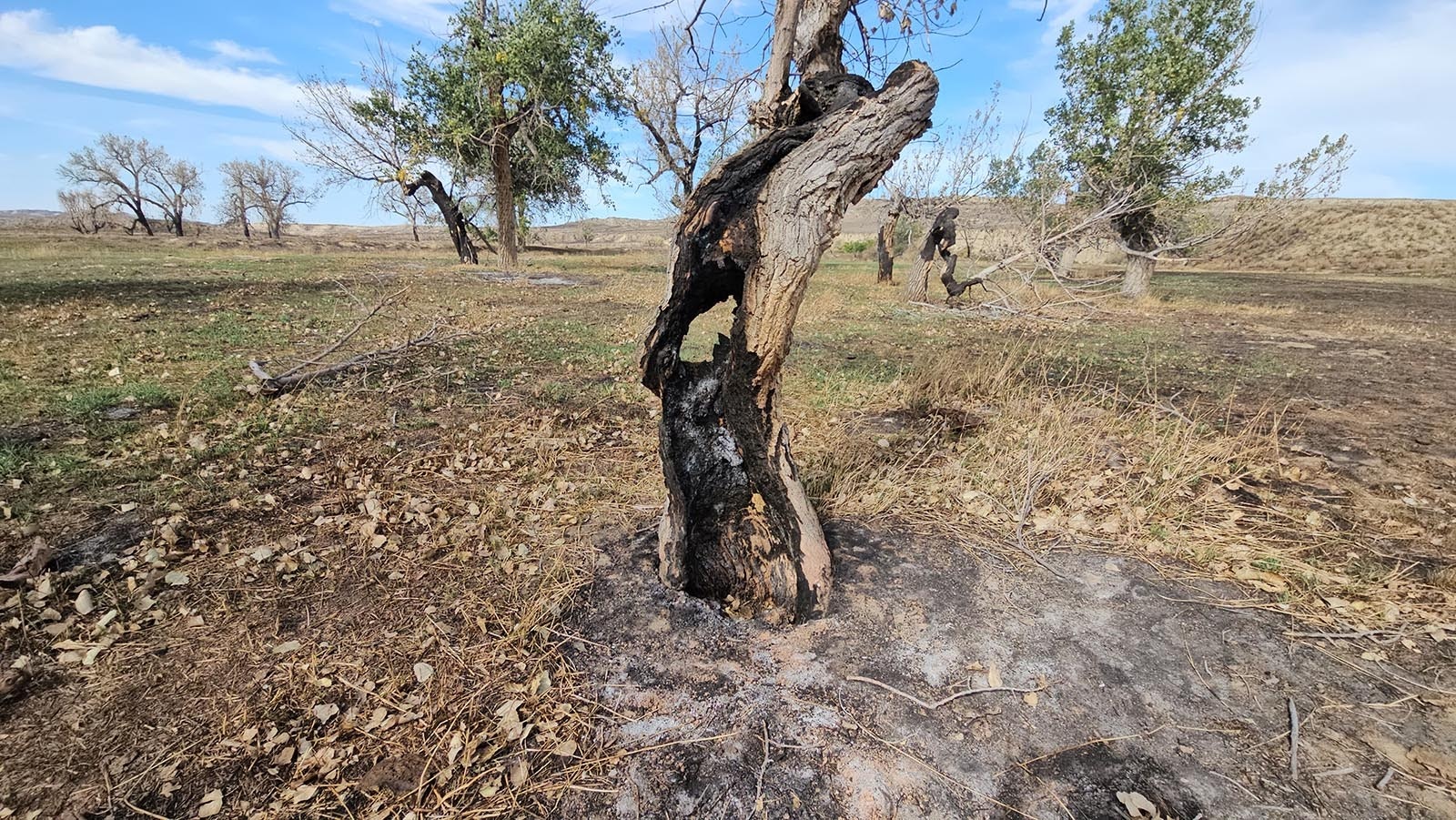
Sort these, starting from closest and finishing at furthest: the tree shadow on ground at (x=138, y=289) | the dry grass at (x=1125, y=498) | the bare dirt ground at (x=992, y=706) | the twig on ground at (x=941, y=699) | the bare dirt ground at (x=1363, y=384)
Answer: the bare dirt ground at (x=992, y=706), the twig on ground at (x=941, y=699), the dry grass at (x=1125, y=498), the bare dirt ground at (x=1363, y=384), the tree shadow on ground at (x=138, y=289)

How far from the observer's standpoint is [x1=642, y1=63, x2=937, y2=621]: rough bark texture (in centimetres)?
234

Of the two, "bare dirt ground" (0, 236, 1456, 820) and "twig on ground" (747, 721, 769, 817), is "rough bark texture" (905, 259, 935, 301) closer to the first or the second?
"bare dirt ground" (0, 236, 1456, 820)

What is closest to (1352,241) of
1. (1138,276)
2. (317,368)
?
(1138,276)

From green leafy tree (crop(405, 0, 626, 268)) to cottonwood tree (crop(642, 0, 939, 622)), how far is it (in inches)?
572

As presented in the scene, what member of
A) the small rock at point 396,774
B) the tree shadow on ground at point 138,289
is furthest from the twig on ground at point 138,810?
the tree shadow on ground at point 138,289

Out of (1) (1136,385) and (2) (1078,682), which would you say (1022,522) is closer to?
(2) (1078,682)

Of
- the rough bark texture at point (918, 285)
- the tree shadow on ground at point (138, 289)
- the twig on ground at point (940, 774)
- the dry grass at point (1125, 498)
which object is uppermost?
the rough bark texture at point (918, 285)

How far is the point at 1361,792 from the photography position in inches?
67.6

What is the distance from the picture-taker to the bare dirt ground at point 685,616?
177 cm

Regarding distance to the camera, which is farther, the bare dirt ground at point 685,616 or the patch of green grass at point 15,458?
the patch of green grass at point 15,458

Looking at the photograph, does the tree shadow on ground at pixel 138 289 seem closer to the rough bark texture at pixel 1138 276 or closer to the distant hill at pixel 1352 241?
the rough bark texture at pixel 1138 276

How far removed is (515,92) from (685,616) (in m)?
17.2

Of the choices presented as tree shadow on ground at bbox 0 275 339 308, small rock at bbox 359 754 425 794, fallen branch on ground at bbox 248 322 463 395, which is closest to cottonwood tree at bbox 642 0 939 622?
small rock at bbox 359 754 425 794

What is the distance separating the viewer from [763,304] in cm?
241
